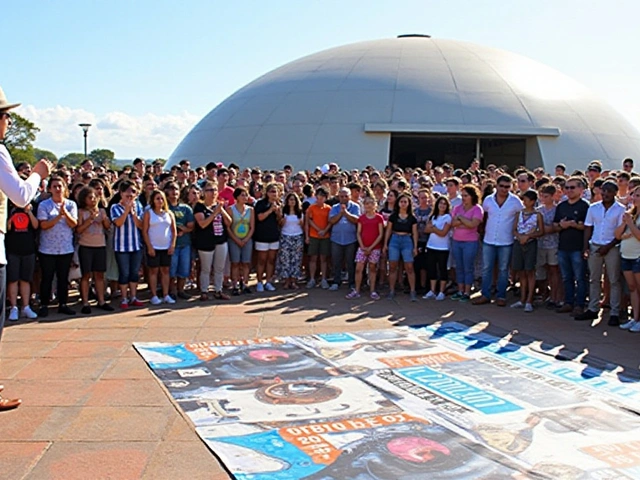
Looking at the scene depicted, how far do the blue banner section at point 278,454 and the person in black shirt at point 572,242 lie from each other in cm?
543

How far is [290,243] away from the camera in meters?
9.98

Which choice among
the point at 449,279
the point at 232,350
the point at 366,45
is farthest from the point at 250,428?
the point at 366,45

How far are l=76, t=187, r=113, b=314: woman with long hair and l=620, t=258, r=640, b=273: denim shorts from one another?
6.52 metres

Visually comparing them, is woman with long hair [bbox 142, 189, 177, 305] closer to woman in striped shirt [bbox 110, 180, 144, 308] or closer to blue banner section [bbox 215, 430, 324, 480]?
woman in striped shirt [bbox 110, 180, 144, 308]

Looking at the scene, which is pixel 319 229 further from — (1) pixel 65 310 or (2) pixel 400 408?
(2) pixel 400 408

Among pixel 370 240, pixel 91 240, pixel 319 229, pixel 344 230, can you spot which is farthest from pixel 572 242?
pixel 91 240

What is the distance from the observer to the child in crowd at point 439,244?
364 inches

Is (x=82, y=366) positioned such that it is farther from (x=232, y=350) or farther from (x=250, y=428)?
(x=250, y=428)

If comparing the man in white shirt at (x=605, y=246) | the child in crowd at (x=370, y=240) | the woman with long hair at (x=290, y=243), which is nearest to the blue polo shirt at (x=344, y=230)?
the child in crowd at (x=370, y=240)

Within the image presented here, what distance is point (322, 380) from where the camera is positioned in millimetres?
5410

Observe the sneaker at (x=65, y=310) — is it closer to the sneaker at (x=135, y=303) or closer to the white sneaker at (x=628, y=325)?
the sneaker at (x=135, y=303)

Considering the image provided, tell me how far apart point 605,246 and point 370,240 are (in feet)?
10.7

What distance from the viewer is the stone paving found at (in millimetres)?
3912

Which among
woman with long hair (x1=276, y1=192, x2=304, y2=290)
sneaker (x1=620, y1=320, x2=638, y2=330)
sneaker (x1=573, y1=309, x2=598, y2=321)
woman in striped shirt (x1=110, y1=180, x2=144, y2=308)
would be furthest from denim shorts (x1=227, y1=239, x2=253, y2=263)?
sneaker (x1=620, y1=320, x2=638, y2=330)
